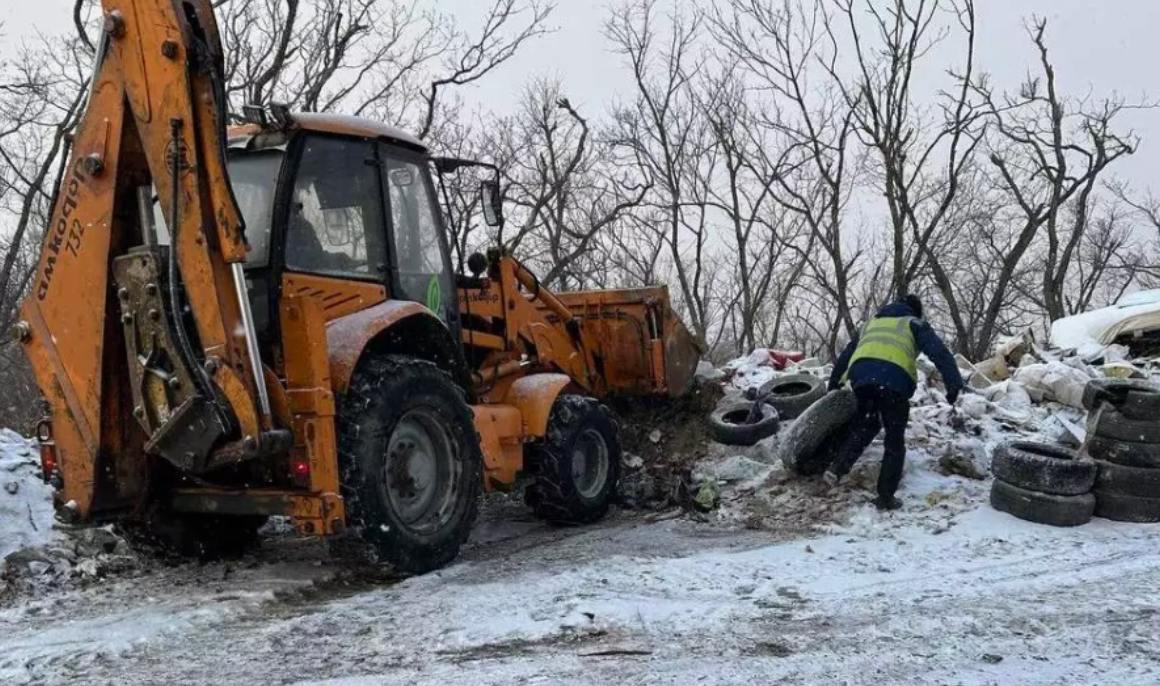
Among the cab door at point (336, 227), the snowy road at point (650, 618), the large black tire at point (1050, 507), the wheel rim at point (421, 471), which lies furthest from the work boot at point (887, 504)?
the cab door at point (336, 227)

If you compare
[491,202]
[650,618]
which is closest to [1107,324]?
[491,202]

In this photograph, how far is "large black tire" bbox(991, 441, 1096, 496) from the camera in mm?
6664

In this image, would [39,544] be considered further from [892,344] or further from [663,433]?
[892,344]

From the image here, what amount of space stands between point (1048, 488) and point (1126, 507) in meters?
0.58

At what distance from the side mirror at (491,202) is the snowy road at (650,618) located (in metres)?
2.41

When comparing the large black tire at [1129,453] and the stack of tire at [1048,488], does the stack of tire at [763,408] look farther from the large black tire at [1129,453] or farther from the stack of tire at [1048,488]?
the large black tire at [1129,453]

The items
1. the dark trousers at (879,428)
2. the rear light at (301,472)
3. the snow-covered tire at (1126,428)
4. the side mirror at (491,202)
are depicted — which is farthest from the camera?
the dark trousers at (879,428)

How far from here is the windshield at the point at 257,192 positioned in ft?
18.1

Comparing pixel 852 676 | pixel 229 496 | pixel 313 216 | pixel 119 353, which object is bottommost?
pixel 852 676

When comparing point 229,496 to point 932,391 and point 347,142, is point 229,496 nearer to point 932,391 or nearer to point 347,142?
point 347,142

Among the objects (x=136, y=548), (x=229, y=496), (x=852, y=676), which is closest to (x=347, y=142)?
(x=229, y=496)

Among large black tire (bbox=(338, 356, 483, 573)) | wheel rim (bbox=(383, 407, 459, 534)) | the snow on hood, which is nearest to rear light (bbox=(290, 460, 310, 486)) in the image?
large black tire (bbox=(338, 356, 483, 573))

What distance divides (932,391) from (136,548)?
773 cm

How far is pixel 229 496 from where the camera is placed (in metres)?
5.17
